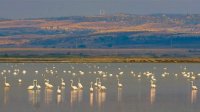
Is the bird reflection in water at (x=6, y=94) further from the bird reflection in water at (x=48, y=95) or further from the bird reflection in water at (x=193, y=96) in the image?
the bird reflection in water at (x=193, y=96)

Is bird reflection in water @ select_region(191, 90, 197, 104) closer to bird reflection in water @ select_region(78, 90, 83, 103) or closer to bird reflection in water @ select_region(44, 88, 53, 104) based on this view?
bird reflection in water @ select_region(78, 90, 83, 103)

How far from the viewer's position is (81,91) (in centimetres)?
4644

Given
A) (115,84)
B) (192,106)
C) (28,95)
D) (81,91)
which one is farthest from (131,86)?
(192,106)

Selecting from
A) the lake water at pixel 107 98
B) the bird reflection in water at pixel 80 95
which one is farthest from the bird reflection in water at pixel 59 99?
the bird reflection in water at pixel 80 95

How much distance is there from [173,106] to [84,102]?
413cm

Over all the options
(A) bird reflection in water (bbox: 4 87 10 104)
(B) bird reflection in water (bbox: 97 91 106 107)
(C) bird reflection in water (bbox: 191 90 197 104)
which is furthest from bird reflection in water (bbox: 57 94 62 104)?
(C) bird reflection in water (bbox: 191 90 197 104)

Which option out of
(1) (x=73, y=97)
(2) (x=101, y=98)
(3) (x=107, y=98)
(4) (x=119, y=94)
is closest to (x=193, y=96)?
(4) (x=119, y=94)

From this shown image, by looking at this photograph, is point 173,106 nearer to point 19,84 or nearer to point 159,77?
point 19,84

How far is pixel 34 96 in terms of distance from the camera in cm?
4259

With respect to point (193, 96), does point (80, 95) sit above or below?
above

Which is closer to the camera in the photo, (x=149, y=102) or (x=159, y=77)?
(x=149, y=102)

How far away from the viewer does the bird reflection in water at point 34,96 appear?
39.7m

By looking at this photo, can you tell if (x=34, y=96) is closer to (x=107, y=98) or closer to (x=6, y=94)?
(x=6, y=94)

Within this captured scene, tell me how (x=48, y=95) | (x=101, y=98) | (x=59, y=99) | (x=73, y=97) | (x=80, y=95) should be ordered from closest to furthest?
Result: (x=59, y=99) → (x=101, y=98) → (x=73, y=97) → (x=48, y=95) → (x=80, y=95)
